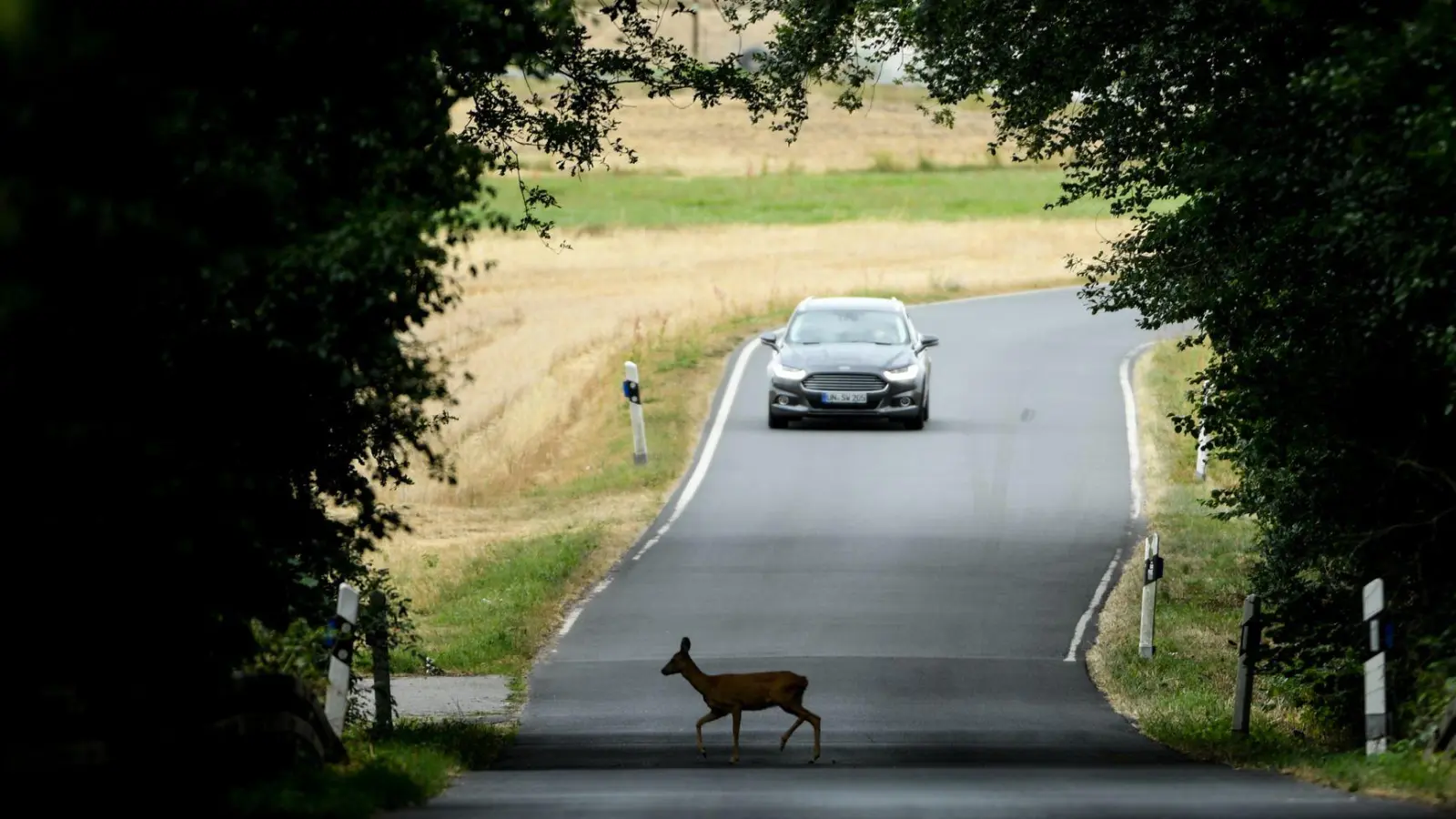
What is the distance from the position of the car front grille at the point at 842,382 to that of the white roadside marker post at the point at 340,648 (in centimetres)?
1838

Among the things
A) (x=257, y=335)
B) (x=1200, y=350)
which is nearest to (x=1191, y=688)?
(x=257, y=335)

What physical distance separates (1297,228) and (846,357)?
58.4ft

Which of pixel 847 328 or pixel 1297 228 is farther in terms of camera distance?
pixel 847 328

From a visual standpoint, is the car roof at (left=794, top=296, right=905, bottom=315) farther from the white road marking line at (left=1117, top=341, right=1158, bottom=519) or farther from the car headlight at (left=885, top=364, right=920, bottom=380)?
the white road marking line at (left=1117, top=341, right=1158, bottom=519)

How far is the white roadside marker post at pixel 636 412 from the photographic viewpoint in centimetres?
2848

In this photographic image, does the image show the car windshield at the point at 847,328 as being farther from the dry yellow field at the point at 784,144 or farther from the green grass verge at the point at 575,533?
the dry yellow field at the point at 784,144

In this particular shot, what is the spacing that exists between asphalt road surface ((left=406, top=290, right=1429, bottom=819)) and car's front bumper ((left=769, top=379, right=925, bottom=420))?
38cm

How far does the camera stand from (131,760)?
294 inches

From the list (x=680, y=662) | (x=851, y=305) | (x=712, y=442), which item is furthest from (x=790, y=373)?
(x=680, y=662)

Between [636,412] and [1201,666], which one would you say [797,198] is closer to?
[636,412]

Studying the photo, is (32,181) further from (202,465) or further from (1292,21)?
(1292,21)

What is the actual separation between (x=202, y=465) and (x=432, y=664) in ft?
33.8

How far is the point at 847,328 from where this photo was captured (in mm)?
31406

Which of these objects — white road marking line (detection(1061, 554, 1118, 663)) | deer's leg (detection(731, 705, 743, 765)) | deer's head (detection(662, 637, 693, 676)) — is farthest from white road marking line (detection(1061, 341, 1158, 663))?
deer's head (detection(662, 637, 693, 676))
